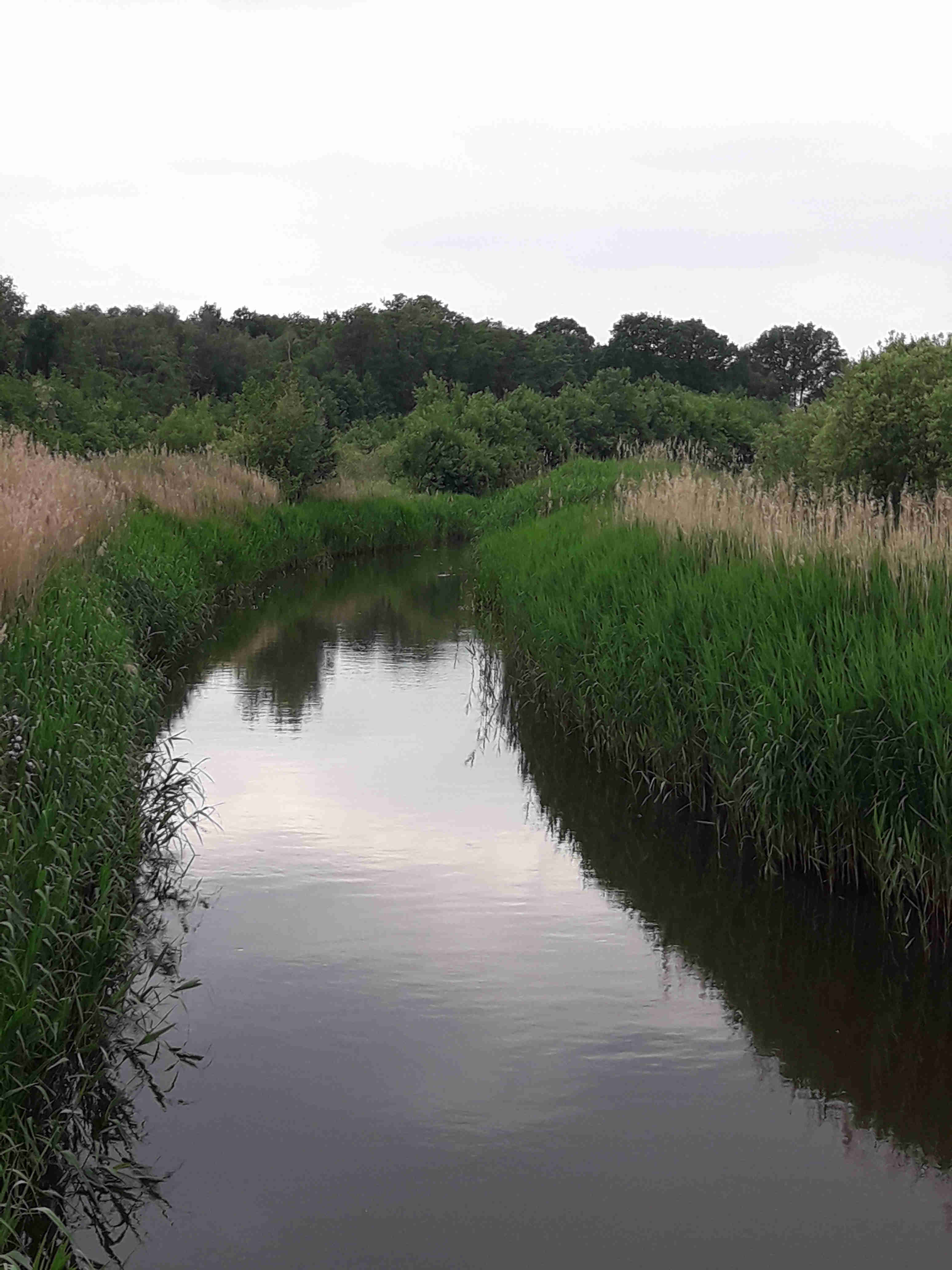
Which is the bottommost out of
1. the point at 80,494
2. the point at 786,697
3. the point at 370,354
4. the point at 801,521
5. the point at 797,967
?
the point at 797,967

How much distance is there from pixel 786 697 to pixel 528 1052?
256cm

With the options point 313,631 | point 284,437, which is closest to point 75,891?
point 313,631

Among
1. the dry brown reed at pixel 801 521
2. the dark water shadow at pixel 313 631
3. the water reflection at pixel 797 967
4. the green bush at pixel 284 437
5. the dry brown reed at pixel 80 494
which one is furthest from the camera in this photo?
the green bush at pixel 284 437

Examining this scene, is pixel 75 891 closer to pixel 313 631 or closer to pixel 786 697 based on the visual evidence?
pixel 786 697

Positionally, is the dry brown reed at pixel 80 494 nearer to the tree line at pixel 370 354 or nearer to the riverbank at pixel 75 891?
the riverbank at pixel 75 891

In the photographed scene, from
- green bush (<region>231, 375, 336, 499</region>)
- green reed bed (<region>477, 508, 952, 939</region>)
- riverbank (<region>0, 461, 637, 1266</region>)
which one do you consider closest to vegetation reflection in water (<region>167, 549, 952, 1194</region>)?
green reed bed (<region>477, 508, 952, 939</region>)

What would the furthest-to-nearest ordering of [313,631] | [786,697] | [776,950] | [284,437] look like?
[284,437] < [313,631] < [786,697] < [776,950]

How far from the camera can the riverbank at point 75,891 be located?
11.7 feet

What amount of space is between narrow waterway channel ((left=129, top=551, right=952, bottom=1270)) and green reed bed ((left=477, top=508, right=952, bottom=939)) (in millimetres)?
322

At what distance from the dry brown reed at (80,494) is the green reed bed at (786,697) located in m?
3.88

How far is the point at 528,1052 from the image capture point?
15.0 ft

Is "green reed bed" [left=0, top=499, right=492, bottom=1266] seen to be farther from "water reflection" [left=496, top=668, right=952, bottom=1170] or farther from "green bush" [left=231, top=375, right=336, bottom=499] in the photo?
"green bush" [left=231, top=375, right=336, bottom=499]

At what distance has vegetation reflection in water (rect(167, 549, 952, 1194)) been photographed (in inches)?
174

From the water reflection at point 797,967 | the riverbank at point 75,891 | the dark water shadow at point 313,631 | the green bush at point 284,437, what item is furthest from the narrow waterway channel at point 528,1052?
the green bush at point 284,437
